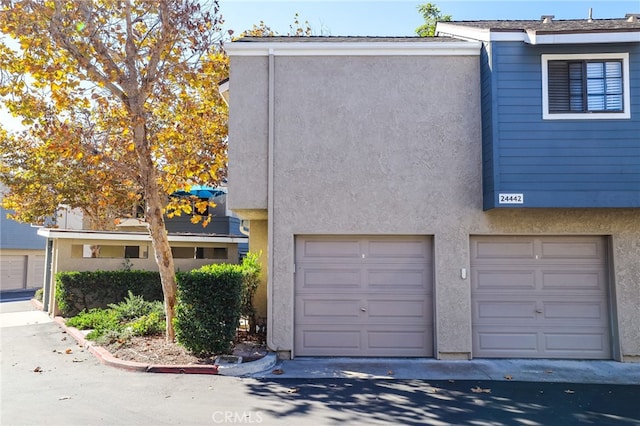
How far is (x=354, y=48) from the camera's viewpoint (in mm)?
9586

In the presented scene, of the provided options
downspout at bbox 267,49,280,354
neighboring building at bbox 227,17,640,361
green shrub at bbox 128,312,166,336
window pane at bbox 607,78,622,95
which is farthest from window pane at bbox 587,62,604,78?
green shrub at bbox 128,312,166,336

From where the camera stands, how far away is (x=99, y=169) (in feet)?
38.9

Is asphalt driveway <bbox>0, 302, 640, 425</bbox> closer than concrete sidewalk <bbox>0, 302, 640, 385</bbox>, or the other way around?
asphalt driveway <bbox>0, 302, 640, 425</bbox>

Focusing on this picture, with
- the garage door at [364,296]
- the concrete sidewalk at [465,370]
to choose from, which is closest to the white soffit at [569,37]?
the garage door at [364,296]

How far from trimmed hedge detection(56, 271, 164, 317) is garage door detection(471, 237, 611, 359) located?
10.3m

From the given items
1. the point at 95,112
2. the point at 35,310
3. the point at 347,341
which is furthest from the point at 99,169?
the point at 35,310

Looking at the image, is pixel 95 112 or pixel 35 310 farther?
pixel 35 310

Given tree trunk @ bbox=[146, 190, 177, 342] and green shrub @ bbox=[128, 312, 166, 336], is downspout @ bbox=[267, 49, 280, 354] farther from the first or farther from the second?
green shrub @ bbox=[128, 312, 166, 336]

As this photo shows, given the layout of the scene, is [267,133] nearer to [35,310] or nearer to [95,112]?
[95,112]

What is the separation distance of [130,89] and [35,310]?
1264cm

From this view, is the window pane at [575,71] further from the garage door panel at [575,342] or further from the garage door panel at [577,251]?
the garage door panel at [575,342]

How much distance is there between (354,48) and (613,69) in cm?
496

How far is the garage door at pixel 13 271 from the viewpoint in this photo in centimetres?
3161

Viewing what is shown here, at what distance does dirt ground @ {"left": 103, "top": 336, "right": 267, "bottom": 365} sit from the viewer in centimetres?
848
